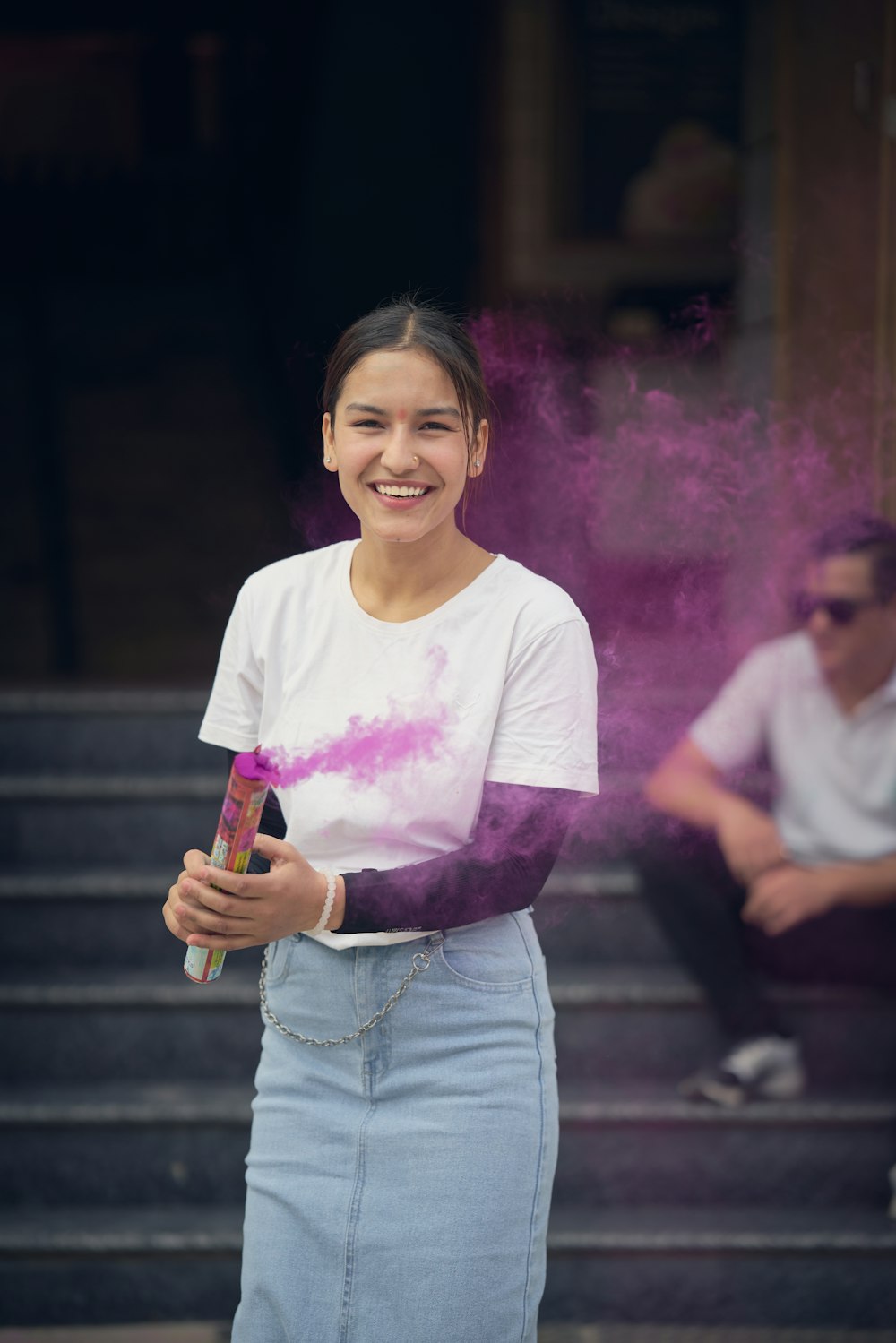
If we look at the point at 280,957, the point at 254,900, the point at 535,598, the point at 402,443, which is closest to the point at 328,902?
the point at 254,900

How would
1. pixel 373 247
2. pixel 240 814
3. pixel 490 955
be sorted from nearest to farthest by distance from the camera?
pixel 240 814 < pixel 490 955 < pixel 373 247

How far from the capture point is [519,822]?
1.53 m

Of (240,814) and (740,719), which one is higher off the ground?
(240,814)

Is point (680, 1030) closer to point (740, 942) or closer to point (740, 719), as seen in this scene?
point (740, 942)

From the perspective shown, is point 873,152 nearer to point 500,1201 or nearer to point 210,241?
point 500,1201

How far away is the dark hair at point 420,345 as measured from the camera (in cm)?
160

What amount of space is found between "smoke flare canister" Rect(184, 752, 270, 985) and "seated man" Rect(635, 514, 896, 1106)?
5.48ft

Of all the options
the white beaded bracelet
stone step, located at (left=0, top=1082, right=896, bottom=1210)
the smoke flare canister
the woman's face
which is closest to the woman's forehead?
the woman's face

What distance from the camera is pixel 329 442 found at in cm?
168

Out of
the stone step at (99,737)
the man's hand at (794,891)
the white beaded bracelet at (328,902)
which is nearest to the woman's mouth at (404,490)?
the white beaded bracelet at (328,902)

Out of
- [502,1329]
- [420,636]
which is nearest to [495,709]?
[420,636]

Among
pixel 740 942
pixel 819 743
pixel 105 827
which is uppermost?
pixel 819 743

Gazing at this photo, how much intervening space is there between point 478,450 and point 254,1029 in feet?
6.98

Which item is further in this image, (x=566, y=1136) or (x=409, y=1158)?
(x=566, y=1136)
